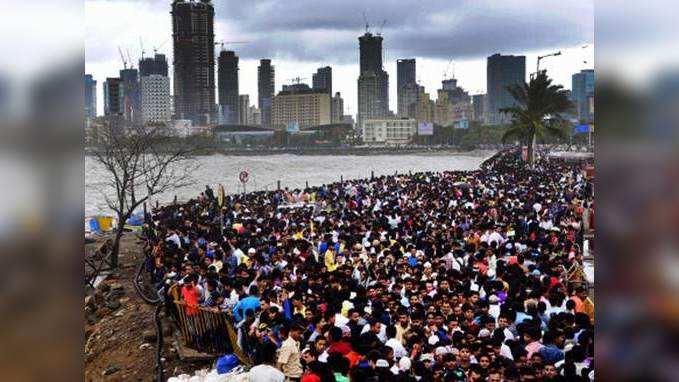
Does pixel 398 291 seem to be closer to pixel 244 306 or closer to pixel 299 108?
pixel 244 306

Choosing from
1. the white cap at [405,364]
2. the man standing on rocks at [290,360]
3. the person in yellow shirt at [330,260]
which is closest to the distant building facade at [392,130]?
the person in yellow shirt at [330,260]

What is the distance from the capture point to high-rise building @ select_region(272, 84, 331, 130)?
352 ft

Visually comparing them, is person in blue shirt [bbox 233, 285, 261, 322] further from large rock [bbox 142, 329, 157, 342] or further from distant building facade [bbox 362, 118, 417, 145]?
distant building facade [bbox 362, 118, 417, 145]

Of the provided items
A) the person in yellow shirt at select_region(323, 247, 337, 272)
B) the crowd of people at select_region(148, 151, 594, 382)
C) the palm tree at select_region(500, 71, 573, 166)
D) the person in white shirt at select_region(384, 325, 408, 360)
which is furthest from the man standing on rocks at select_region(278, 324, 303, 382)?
the palm tree at select_region(500, 71, 573, 166)

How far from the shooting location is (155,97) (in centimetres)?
6519

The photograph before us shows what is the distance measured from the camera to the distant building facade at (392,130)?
117062 millimetres

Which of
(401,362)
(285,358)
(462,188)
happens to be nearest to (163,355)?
(285,358)

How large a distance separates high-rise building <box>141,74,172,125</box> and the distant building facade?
51886 millimetres

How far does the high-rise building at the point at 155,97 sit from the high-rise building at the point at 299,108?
37420 mm

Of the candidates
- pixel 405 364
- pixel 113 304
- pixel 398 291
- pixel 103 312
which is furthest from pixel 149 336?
pixel 405 364

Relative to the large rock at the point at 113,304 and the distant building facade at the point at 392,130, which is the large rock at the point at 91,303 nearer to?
the large rock at the point at 113,304
